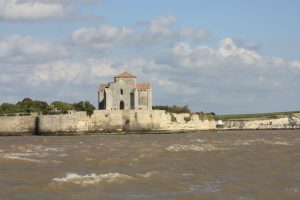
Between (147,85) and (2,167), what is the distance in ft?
161

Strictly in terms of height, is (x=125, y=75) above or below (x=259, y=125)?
above

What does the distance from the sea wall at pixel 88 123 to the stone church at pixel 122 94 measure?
6.26m

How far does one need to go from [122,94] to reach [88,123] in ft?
30.9

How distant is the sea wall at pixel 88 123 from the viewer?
53.8m

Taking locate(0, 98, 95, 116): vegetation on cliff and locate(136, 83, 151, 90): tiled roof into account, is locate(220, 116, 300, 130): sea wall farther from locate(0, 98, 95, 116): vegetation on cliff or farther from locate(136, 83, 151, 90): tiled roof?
locate(0, 98, 95, 116): vegetation on cliff

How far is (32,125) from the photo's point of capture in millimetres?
55062

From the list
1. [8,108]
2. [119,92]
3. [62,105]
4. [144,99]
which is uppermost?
[119,92]

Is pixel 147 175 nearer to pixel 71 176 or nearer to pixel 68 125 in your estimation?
pixel 71 176

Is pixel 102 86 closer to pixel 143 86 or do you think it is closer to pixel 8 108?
pixel 143 86

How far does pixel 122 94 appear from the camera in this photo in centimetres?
6356

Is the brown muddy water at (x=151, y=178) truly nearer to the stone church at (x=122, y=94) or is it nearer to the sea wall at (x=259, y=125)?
the stone church at (x=122, y=94)

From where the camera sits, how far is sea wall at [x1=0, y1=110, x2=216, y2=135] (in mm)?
53844

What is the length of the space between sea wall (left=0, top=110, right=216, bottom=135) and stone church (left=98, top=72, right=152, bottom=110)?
246 inches

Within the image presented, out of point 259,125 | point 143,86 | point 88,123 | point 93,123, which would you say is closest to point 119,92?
point 143,86
